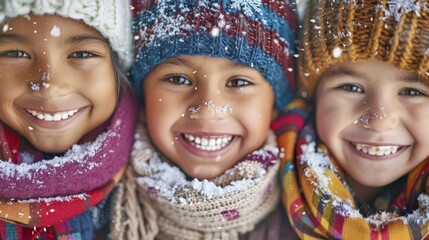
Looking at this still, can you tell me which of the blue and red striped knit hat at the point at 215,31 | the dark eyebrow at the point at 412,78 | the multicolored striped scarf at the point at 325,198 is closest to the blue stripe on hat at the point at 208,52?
the blue and red striped knit hat at the point at 215,31

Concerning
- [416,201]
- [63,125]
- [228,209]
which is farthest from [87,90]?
[416,201]

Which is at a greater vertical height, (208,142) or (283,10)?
(283,10)

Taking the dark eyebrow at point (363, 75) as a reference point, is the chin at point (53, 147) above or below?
below

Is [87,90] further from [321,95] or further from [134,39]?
[321,95]

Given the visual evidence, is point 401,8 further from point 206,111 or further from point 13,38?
point 13,38

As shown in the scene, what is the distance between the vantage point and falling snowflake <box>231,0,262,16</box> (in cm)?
101

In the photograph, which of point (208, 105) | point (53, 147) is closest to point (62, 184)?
point (53, 147)

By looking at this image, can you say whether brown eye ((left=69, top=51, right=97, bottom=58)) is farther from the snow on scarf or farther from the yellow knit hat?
the yellow knit hat

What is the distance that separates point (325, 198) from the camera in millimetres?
1036

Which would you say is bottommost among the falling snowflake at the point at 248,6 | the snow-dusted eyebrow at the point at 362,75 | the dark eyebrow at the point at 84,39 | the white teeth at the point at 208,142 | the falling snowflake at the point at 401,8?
the white teeth at the point at 208,142

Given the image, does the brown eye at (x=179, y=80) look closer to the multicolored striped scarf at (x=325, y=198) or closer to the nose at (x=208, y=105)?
the nose at (x=208, y=105)

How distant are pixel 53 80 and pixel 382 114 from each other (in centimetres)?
54

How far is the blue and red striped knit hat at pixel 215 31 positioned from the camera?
101 centimetres

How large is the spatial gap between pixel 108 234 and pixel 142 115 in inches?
8.8
